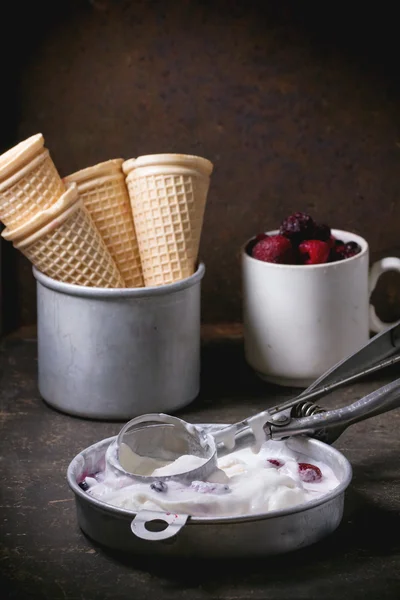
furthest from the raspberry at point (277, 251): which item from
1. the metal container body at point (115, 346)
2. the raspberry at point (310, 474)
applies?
the raspberry at point (310, 474)

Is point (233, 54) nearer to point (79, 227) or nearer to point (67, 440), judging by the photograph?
point (79, 227)

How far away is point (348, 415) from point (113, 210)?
0.46 m

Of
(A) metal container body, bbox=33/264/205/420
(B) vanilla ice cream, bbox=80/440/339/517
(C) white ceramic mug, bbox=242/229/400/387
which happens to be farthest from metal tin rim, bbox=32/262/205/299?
(B) vanilla ice cream, bbox=80/440/339/517

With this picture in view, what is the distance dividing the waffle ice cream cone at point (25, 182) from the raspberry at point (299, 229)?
33 centimetres

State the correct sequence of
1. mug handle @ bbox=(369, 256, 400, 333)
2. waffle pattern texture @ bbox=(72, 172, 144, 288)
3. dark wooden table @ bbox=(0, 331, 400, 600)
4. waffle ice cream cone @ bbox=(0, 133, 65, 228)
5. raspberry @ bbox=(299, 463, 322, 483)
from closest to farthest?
dark wooden table @ bbox=(0, 331, 400, 600)
raspberry @ bbox=(299, 463, 322, 483)
waffle ice cream cone @ bbox=(0, 133, 65, 228)
waffle pattern texture @ bbox=(72, 172, 144, 288)
mug handle @ bbox=(369, 256, 400, 333)

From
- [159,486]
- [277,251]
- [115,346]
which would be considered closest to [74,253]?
[115,346]

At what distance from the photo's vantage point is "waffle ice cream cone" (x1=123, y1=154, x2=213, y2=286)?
1412 mm

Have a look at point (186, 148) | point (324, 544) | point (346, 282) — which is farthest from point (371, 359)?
point (186, 148)

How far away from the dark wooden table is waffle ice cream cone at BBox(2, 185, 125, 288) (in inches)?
7.3

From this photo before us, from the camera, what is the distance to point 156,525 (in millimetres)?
1088

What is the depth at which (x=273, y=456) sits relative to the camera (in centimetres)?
120

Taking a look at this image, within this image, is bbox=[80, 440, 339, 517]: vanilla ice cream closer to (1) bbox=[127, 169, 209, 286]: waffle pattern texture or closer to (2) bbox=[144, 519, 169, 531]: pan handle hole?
(2) bbox=[144, 519, 169, 531]: pan handle hole

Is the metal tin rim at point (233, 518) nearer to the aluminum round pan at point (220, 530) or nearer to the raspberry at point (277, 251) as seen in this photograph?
the aluminum round pan at point (220, 530)

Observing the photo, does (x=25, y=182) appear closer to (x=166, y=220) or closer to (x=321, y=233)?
(x=166, y=220)
